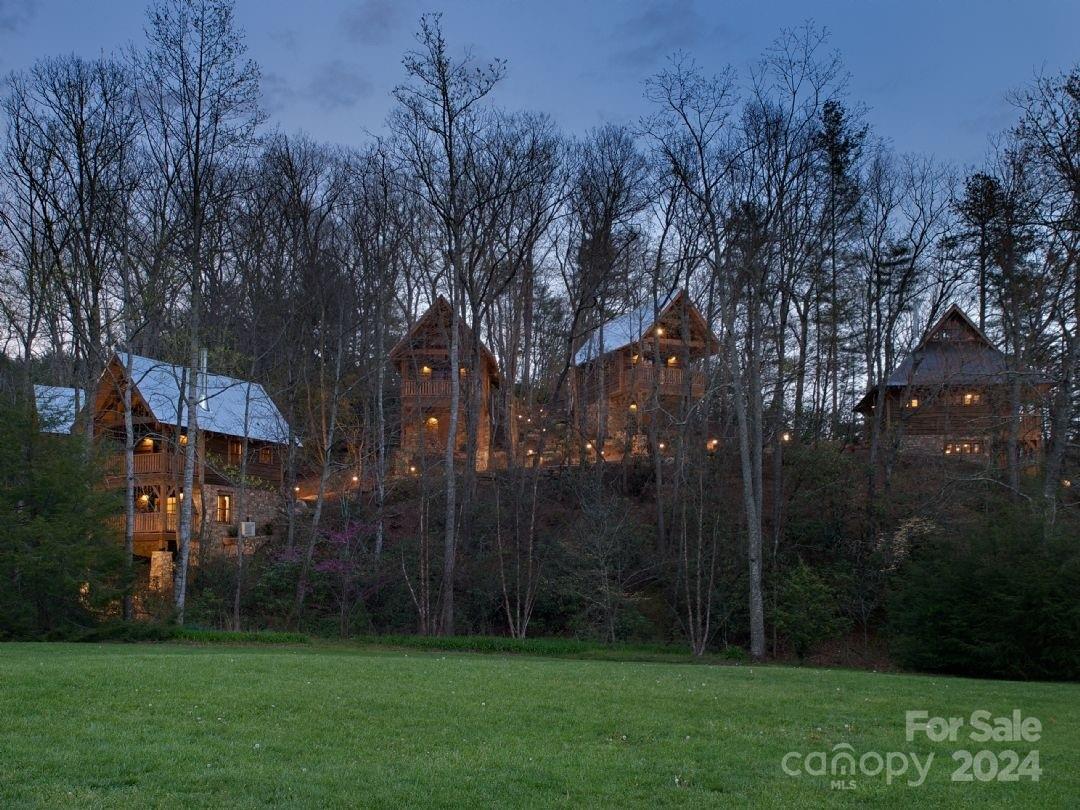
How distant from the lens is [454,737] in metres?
8.12

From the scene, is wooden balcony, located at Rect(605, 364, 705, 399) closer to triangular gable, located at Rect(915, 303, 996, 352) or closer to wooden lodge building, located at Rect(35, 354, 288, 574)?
triangular gable, located at Rect(915, 303, 996, 352)

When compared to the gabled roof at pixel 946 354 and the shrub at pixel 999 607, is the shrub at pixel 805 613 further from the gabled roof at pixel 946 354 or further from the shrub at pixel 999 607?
the gabled roof at pixel 946 354

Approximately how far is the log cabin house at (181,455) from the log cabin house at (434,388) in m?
4.94

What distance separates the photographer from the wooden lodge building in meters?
31.5

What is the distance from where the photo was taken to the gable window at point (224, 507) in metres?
33.6

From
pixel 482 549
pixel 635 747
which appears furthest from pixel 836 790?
pixel 482 549

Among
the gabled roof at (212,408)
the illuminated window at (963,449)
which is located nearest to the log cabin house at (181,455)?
the gabled roof at (212,408)

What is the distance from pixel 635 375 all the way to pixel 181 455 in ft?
55.1

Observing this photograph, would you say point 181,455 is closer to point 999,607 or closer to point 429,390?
point 429,390

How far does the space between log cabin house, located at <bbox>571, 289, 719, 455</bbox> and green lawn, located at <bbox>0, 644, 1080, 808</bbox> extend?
1986 centimetres

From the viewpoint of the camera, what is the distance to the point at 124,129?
80.5 feet

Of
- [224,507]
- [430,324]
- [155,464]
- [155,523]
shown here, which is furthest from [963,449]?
[155,464]

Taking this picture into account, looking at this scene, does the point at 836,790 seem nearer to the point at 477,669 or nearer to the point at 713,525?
the point at 477,669

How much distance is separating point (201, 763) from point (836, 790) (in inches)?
187
